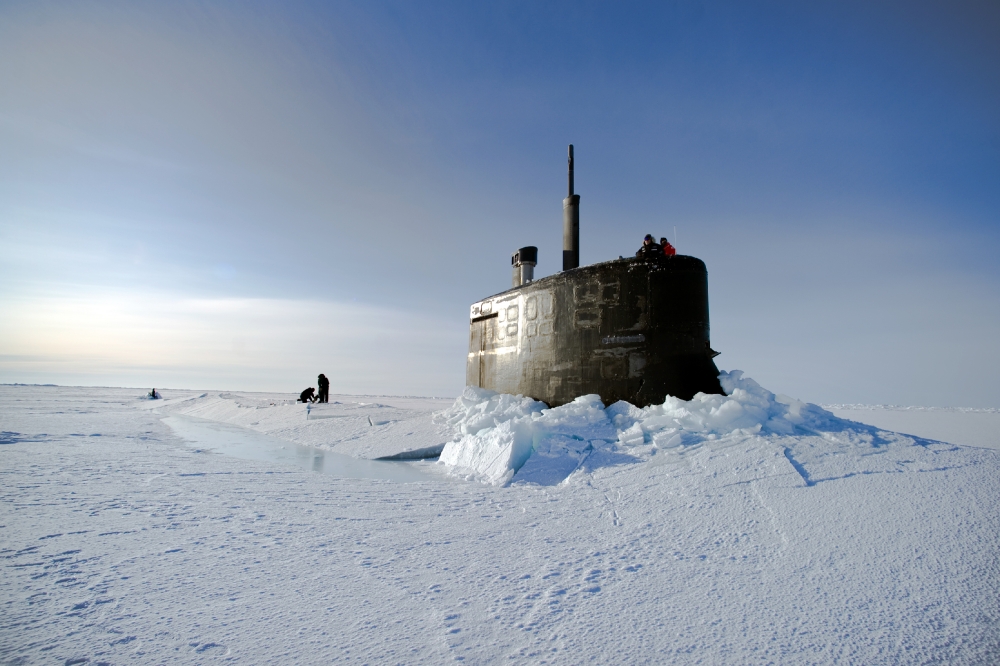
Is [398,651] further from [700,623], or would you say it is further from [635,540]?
[635,540]

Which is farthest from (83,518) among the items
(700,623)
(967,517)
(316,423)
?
(316,423)

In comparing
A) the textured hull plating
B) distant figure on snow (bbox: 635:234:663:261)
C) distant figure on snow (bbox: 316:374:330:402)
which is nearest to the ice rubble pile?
the textured hull plating

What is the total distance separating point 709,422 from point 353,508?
12.2ft

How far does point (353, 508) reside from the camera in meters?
4.02

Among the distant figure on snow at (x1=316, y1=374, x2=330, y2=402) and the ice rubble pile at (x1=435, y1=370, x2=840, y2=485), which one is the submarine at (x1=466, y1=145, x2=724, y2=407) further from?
the distant figure on snow at (x1=316, y1=374, x2=330, y2=402)

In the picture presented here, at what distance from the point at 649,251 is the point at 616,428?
7.43ft

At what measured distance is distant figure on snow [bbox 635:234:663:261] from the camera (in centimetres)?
626

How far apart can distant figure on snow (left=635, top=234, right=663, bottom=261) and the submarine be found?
0.06m

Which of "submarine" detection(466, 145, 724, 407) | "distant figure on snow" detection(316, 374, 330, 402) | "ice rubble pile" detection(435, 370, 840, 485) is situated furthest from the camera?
"distant figure on snow" detection(316, 374, 330, 402)

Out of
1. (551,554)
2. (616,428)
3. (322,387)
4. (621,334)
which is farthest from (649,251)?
(322,387)

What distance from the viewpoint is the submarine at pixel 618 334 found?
20.2 feet

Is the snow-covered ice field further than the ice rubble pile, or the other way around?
the ice rubble pile

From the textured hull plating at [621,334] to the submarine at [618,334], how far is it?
0.01m

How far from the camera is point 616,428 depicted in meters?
5.87
